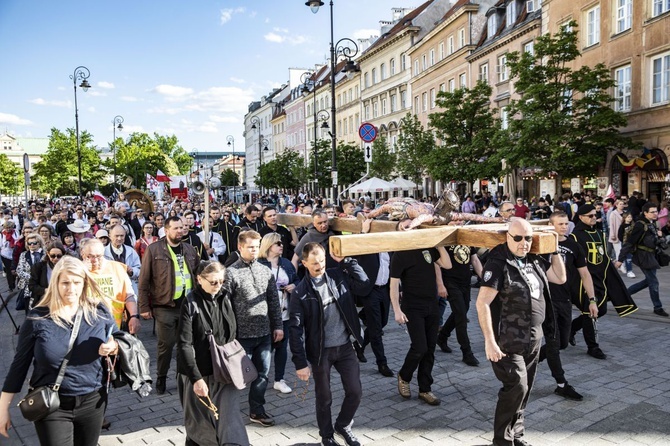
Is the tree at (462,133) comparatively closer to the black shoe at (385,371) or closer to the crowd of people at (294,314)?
the crowd of people at (294,314)

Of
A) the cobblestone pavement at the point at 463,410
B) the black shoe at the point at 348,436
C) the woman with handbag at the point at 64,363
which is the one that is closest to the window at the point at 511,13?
the cobblestone pavement at the point at 463,410

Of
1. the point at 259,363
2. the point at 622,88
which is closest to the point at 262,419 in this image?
the point at 259,363

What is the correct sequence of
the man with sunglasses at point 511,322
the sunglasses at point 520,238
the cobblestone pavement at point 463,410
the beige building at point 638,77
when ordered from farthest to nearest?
1. the beige building at point 638,77
2. the cobblestone pavement at point 463,410
3. the man with sunglasses at point 511,322
4. the sunglasses at point 520,238

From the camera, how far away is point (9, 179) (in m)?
88.4

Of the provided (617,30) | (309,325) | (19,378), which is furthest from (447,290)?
(617,30)

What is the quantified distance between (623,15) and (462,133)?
26.8 feet

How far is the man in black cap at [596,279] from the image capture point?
23.3 feet

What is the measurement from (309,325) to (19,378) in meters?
2.20

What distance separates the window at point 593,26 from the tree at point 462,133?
4.65 m

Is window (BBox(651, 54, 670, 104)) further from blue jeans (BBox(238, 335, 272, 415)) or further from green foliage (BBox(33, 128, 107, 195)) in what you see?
green foliage (BBox(33, 128, 107, 195))

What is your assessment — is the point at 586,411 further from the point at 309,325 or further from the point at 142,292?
the point at 142,292

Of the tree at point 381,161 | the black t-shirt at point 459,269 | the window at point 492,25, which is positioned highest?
the window at point 492,25

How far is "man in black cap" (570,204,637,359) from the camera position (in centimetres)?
711

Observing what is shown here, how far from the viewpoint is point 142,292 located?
6.27 m
